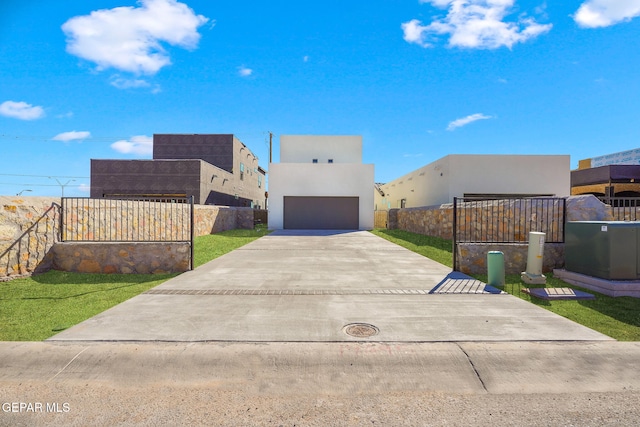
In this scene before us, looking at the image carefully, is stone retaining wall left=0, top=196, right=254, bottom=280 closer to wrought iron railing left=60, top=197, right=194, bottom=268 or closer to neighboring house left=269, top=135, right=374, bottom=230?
wrought iron railing left=60, top=197, right=194, bottom=268

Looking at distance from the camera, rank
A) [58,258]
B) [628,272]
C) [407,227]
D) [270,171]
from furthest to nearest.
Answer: [270,171] → [407,227] → [58,258] → [628,272]

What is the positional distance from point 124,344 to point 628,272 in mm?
9118

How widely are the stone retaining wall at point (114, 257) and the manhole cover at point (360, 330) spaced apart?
5686 mm

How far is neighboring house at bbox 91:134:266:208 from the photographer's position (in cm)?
2653

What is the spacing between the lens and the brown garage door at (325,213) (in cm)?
2409

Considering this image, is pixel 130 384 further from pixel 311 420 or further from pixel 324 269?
pixel 324 269

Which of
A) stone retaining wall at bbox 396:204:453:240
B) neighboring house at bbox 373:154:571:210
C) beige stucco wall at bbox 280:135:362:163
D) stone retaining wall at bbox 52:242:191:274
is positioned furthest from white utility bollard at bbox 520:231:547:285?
→ beige stucco wall at bbox 280:135:362:163

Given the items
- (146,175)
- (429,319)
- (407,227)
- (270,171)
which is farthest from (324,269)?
(146,175)

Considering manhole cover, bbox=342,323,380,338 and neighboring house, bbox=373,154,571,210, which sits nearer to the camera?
manhole cover, bbox=342,323,380,338

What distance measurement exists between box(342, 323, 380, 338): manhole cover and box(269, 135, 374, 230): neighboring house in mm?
19726

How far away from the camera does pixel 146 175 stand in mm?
26625

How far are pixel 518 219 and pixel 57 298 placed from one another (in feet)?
42.0

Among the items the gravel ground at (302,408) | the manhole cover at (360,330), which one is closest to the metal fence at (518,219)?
the manhole cover at (360,330)

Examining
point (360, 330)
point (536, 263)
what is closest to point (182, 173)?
point (360, 330)
